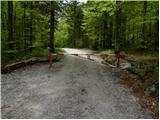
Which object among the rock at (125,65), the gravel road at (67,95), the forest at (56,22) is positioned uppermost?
the forest at (56,22)

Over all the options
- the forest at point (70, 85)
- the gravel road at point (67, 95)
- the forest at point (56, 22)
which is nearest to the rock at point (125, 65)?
the forest at point (70, 85)

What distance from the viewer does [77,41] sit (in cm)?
4825

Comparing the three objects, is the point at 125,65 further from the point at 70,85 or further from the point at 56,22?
the point at 56,22

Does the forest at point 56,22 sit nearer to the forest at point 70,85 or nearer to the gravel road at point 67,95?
the forest at point 70,85

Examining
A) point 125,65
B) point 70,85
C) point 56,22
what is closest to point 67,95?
point 70,85

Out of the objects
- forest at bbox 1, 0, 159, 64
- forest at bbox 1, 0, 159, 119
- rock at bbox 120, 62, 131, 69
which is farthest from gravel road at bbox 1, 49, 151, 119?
forest at bbox 1, 0, 159, 64

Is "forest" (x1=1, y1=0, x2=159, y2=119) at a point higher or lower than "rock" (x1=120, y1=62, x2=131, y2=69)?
lower

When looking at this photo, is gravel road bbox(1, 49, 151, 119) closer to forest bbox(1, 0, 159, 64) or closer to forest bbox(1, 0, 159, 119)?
forest bbox(1, 0, 159, 119)

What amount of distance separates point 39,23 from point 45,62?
891cm

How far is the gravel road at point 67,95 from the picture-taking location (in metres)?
8.08

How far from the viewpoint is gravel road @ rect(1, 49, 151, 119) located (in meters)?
8.08

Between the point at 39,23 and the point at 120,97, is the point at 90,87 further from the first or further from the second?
the point at 39,23

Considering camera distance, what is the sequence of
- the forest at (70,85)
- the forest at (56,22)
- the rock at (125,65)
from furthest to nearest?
the forest at (56,22) < the rock at (125,65) < the forest at (70,85)

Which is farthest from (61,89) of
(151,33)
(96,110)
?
(151,33)
